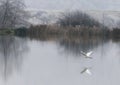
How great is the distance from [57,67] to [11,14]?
1955cm

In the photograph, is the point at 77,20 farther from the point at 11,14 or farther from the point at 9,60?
the point at 9,60

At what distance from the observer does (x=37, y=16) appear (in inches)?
1385

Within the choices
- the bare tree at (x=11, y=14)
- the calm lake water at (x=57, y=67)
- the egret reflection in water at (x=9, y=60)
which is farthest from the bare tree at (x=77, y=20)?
the egret reflection in water at (x=9, y=60)

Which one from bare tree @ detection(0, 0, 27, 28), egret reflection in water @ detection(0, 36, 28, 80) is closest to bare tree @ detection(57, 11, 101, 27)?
bare tree @ detection(0, 0, 27, 28)

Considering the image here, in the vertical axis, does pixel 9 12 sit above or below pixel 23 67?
below

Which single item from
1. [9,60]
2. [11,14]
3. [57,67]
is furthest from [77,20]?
[57,67]

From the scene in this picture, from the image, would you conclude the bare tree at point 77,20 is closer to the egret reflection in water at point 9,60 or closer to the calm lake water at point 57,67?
the calm lake water at point 57,67

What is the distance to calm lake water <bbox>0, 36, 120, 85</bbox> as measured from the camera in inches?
372

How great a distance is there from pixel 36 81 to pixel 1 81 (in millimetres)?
614

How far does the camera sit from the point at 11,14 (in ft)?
101

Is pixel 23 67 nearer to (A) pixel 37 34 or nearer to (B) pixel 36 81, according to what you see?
(B) pixel 36 81

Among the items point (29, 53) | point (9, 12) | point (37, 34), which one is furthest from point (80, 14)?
point (29, 53)

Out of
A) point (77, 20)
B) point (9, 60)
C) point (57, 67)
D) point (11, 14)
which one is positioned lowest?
point (77, 20)

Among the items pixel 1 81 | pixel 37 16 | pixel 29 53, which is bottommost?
pixel 37 16
